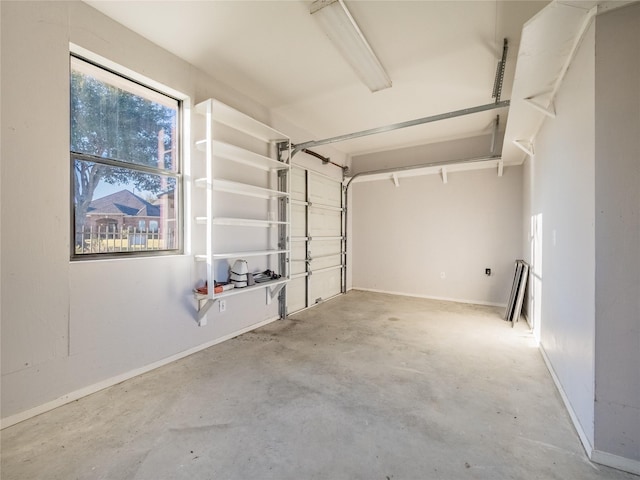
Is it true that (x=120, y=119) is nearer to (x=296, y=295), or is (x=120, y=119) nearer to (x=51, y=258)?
(x=51, y=258)

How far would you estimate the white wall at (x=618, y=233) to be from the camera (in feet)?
4.64

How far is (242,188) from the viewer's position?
3225mm

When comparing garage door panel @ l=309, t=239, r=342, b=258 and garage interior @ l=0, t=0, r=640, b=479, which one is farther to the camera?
garage door panel @ l=309, t=239, r=342, b=258

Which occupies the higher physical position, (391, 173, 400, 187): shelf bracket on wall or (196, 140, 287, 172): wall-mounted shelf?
(391, 173, 400, 187): shelf bracket on wall

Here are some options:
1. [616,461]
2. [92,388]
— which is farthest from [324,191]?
[616,461]

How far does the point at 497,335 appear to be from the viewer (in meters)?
3.39

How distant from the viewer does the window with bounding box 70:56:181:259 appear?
2135 mm

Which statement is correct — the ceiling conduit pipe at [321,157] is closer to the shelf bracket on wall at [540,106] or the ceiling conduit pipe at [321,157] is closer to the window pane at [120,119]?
the window pane at [120,119]

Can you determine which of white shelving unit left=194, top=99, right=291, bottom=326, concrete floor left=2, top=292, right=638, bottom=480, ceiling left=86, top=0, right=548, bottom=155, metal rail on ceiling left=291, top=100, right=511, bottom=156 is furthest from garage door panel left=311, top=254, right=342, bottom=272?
ceiling left=86, top=0, right=548, bottom=155

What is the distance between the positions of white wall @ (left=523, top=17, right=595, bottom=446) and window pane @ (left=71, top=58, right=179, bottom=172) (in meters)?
3.20

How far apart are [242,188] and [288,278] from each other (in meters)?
1.32

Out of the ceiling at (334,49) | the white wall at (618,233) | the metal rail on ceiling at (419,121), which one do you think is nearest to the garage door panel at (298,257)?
the metal rail on ceiling at (419,121)

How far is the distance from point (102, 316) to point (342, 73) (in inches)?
123

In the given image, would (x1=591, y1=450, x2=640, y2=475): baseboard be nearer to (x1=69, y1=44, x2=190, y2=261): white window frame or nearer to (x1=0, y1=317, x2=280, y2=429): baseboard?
(x1=0, y1=317, x2=280, y2=429): baseboard
